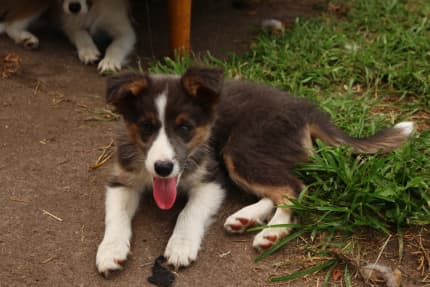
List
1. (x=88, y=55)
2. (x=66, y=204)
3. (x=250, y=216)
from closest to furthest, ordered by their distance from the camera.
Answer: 1. (x=250, y=216)
2. (x=66, y=204)
3. (x=88, y=55)

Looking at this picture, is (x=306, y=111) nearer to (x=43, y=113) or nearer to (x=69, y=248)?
(x=69, y=248)

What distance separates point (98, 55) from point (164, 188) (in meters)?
2.97

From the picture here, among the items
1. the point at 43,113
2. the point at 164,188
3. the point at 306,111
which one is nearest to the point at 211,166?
the point at 164,188

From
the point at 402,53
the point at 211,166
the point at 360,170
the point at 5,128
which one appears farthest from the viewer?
the point at 402,53

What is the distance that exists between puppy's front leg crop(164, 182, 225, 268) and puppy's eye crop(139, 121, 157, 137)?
1.93 ft

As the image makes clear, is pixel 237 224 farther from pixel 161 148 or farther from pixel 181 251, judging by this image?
pixel 161 148

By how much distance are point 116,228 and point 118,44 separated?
10.6 ft

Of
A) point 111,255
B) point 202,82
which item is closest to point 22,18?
point 202,82

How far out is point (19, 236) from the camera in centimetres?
341

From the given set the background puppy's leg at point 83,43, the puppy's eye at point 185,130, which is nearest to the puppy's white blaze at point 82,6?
the background puppy's leg at point 83,43

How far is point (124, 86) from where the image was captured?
332 cm

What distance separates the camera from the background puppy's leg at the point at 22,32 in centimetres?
612

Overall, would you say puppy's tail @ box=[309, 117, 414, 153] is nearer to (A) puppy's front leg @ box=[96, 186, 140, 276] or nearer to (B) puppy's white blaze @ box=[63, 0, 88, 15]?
(A) puppy's front leg @ box=[96, 186, 140, 276]

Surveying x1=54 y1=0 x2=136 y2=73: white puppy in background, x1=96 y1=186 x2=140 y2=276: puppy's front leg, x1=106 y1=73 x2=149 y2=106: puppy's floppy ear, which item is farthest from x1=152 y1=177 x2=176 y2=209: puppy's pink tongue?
x1=54 y1=0 x2=136 y2=73: white puppy in background
